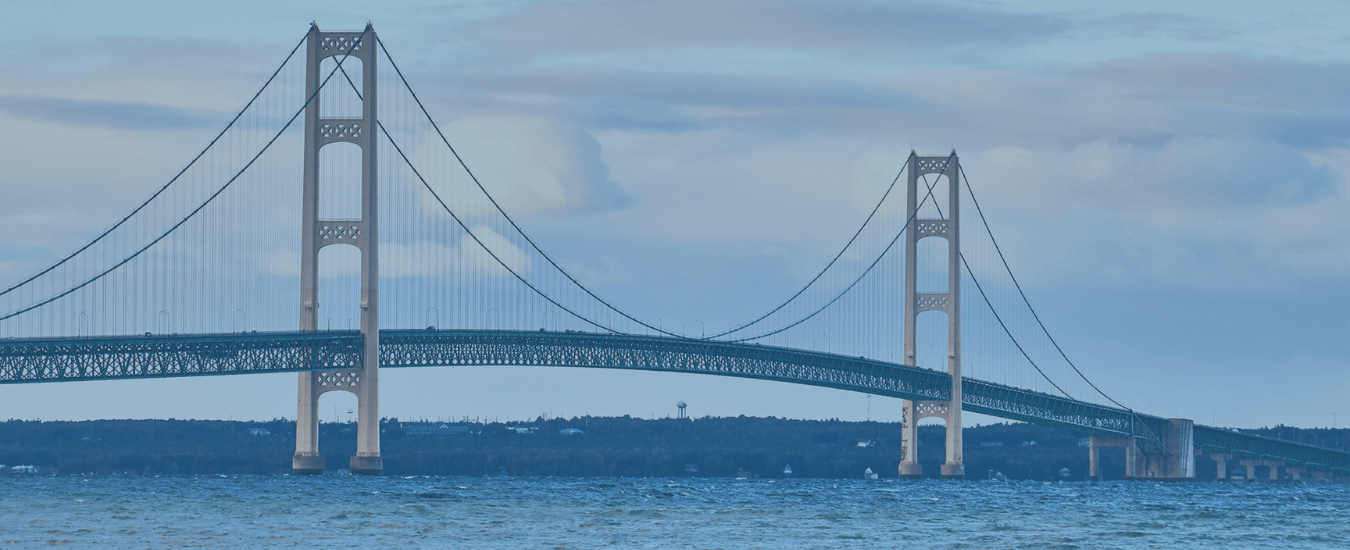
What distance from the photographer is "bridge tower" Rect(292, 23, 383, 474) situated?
2746 inches

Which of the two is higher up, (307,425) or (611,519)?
(307,425)

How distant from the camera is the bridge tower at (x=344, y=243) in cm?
6975

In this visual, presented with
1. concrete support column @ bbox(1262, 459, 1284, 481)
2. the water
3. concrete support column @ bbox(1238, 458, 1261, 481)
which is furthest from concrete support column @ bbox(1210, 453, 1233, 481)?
the water

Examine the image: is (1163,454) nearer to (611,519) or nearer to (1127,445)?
(1127,445)

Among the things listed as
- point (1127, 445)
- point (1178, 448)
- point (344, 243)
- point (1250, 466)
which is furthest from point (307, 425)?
point (1250, 466)

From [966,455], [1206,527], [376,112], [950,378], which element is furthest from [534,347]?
[966,455]

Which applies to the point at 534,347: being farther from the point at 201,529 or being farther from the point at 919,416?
the point at 201,529

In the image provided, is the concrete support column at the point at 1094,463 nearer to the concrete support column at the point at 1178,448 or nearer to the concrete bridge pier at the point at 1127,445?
the concrete bridge pier at the point at 1127,445

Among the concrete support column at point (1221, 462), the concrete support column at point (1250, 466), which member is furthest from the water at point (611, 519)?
the concrete support column at point (1250, 466)

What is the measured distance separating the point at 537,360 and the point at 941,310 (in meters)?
24.9

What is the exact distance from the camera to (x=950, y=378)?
9500 centimetres

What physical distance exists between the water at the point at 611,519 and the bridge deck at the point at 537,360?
3.87m

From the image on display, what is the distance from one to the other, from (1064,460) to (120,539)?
103 m

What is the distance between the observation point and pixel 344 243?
6994cm
